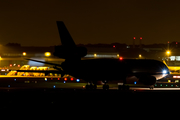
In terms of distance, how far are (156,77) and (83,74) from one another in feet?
34.0

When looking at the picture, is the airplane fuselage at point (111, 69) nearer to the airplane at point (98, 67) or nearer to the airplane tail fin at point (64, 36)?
the airplane at point (98, 67)

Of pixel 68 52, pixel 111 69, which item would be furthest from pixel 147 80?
pixel 68 52

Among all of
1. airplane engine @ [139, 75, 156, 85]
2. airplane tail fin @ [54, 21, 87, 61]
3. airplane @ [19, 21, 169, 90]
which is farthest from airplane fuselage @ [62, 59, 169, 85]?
airplane tail fin @ [54, 21, 87, 61]

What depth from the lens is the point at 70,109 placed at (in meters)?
18.8

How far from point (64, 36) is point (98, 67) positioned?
233 inches

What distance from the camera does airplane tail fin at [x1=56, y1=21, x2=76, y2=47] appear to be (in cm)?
3291

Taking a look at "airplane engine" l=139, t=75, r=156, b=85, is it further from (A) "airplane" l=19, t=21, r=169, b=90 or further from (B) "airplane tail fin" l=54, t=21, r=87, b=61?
(B) "airplane tail fin" l=54, t=21, r=87, b=61

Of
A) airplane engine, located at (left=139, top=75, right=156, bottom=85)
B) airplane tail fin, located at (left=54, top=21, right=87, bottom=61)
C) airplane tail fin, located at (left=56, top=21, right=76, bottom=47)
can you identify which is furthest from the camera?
airplane engine, located at (left=139, top=75, right=156, bottom=85)

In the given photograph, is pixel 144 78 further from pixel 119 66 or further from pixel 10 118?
pixel 10 118

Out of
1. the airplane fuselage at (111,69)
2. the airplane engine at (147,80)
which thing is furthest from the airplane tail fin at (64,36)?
the airplane engine at (147,80)

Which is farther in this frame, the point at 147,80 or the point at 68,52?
the point at 147,80

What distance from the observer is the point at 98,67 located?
119ft

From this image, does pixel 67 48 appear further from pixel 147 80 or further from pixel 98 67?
pixel 147 80

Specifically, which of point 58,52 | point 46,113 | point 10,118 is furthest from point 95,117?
point 58,52
